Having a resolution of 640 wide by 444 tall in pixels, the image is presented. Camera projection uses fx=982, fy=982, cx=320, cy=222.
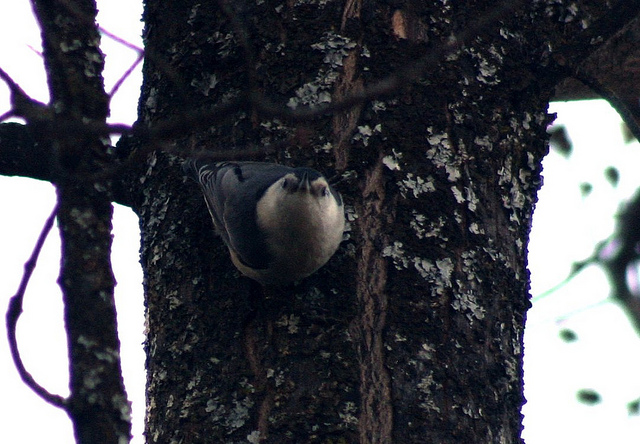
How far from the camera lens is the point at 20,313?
1.50m

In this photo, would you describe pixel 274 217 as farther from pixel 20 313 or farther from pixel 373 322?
pixel 20 313

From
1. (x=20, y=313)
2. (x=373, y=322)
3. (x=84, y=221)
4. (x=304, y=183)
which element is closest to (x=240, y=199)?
(x=304, y=183)

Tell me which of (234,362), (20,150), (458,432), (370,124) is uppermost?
(20,150)

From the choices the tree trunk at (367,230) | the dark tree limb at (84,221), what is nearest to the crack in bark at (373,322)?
the tree trunk at (367,230)

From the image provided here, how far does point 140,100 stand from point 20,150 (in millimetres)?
384

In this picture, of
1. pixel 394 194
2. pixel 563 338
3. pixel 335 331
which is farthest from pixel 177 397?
pixel 563 338

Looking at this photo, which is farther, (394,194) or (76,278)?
(394,194)

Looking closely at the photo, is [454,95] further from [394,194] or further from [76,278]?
[76,278]

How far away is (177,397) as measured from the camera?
2354 millimetres

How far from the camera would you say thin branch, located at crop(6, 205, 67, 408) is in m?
1.44

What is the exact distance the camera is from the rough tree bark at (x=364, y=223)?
2266mm

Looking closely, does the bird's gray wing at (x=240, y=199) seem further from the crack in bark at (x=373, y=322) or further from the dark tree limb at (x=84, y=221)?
the dark tree limb at (x=84, y=221)

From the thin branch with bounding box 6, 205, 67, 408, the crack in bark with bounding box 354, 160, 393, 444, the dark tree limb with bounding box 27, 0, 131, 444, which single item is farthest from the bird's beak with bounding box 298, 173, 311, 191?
the thin branch with bounding box 6, 205, 67, 408

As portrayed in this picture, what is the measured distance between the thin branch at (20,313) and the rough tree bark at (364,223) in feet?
2.26
